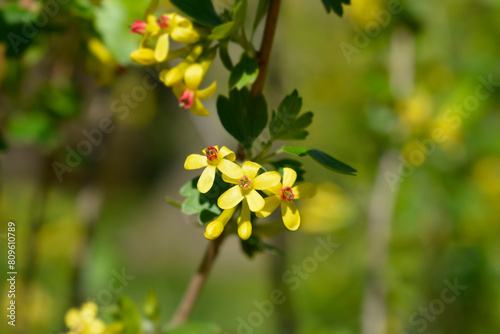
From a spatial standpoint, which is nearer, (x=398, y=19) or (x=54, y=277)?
(x=398, y=19)

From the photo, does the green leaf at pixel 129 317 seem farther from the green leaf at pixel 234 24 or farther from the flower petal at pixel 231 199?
the green leaf at pixel 234 24

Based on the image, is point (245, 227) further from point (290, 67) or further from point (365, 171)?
point (290, 67)

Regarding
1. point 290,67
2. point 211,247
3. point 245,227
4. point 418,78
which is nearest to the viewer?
point 245,227

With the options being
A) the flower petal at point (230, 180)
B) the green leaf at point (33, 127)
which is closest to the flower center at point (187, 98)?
the flower petal at point (230, 180)

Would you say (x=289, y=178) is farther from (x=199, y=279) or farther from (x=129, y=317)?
(x=129, y=317)

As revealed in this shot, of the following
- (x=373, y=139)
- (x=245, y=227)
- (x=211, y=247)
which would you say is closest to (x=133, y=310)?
(x=211, y=247)

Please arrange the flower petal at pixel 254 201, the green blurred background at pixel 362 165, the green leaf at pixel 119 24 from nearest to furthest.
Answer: the flower petal at pixel 254 201 → the green leaf at pixel 119 24 → the green blurred background at pixel 362 165

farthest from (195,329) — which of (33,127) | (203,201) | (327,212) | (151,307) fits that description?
(327,212)
